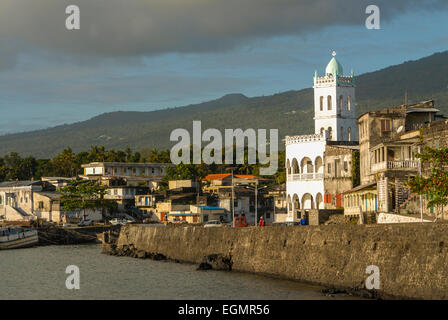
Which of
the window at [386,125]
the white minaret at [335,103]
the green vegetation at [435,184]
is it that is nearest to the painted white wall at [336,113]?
the white minaret at [335,103]

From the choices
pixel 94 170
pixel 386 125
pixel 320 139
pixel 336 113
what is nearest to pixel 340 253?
pixel 386 125

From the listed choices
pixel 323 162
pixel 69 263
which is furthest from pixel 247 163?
pixel 69 263

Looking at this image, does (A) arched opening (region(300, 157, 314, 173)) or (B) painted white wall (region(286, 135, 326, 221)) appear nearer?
(B) painted white wall (region(286, 135, 326, 221))

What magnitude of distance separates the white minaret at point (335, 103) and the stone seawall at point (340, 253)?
1488 inches

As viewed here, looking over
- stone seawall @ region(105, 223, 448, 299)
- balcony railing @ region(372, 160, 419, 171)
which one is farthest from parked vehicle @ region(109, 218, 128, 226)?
balcony railing @ region(372, 160, 419, 171)

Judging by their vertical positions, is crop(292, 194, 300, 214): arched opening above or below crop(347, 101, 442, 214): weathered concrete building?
below

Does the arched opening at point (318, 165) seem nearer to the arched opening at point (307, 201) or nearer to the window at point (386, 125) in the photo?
the arched opening at point (307, 201)

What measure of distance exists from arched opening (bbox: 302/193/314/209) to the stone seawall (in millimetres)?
26815

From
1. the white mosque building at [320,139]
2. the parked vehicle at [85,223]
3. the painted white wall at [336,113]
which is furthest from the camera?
the parked vehicle at [85,223]

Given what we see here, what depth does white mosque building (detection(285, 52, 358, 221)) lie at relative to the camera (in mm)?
87875

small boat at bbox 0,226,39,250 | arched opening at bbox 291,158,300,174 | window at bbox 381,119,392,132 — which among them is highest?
window at bbox 381,119,392,132

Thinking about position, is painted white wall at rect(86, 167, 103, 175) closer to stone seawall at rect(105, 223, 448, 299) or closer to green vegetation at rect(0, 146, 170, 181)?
green vegetation at rect(0, 146, 170, 181)

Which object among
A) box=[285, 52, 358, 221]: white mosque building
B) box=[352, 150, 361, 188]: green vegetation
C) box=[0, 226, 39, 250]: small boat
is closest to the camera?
box=[352, 150, 361, 188]: green vegetation

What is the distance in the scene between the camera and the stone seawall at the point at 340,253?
3556 centimetres
